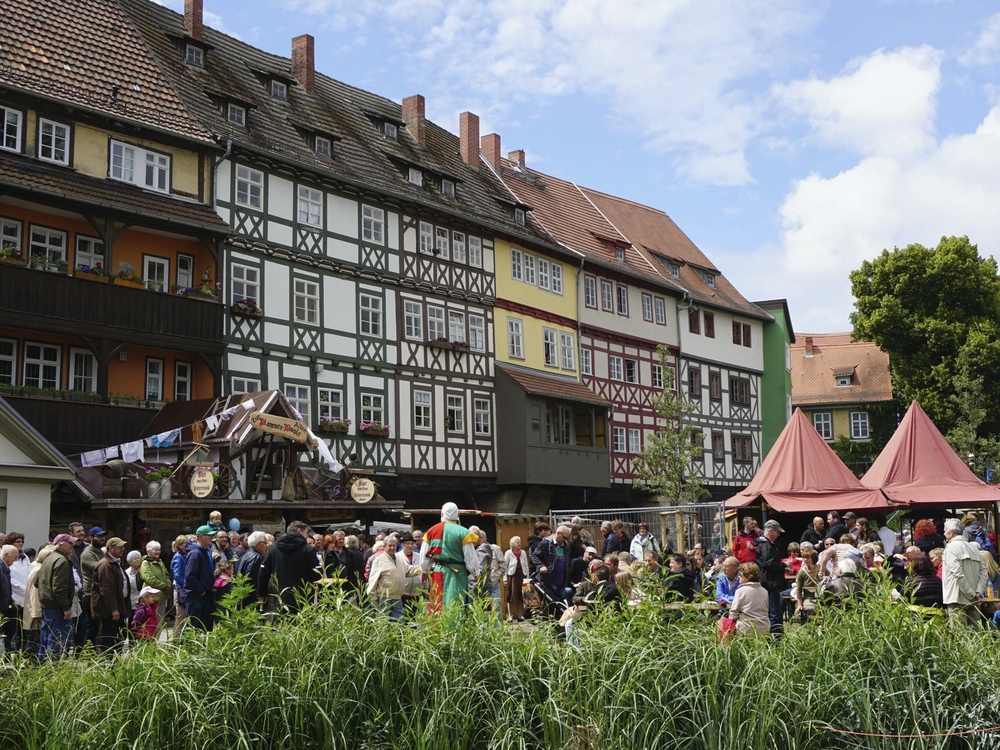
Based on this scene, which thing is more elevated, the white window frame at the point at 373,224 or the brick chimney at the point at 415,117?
the brick chimney at the point at 415,117

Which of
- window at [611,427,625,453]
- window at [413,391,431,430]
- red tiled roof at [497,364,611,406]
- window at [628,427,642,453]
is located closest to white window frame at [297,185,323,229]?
window at [413,391,431,430]

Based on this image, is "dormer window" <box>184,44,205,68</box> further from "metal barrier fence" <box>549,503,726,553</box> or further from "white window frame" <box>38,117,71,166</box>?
"metal barrier fence" <box>549,503,726,553</box>

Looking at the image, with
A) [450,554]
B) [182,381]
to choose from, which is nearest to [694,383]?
[182,381]

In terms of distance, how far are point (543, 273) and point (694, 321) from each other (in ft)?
33.0

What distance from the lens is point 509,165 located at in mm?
45406

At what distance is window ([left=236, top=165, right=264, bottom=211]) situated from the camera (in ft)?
93.2

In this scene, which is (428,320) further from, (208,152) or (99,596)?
(99,596)

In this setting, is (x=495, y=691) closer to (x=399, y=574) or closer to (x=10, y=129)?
(x=399, y=574)

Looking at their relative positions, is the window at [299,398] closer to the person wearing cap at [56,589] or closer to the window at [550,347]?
the window at [550,347]

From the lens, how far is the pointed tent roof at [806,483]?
21781 mm

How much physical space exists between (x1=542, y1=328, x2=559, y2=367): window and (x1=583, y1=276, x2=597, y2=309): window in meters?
2.85

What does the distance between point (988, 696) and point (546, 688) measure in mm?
2723

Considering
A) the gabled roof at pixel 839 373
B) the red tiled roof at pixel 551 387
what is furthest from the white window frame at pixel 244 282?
the gabled roof at pixel 839 373

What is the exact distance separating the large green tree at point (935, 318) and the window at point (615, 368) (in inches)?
562
